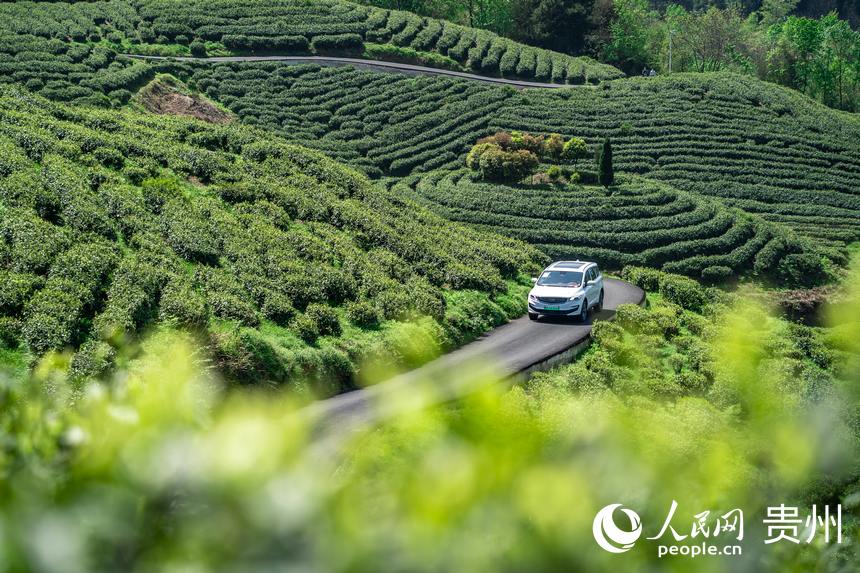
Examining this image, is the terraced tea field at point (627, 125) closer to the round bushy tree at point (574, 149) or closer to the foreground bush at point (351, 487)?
the round bushy tree at point (574, 149)

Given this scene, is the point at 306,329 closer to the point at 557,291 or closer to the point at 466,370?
the point at 557,291

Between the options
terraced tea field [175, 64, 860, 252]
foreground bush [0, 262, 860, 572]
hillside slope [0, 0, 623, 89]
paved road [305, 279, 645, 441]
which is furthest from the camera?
hillside slope [0, 0, 623, 89]

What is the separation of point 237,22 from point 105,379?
53.9 m

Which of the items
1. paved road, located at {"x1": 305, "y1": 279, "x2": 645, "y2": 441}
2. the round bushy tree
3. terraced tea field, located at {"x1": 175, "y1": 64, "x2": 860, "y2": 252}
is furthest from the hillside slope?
paved road, located at {"x1": 305, "y1": 279, "x2": 645, "y2": 441}

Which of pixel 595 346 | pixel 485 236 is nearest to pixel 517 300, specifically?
A: pixel 595 346

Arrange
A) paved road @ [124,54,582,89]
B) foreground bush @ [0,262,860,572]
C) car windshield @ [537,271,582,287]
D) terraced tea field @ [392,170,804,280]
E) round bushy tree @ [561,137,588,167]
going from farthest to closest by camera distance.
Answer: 1. paved road @ [124,54,582,89]
2. round bushy tree @ [561,137,588,167]
3. terraced tea field @ [392,170,804,280]
4. car windshield @ [537,271,582,287]
5. foreground bush @ [0,262,860,572]

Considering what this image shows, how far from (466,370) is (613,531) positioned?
50 centimetres

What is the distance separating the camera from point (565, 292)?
19297mm

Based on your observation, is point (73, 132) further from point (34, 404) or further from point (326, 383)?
point (34, 404)

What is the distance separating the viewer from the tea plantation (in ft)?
43.5

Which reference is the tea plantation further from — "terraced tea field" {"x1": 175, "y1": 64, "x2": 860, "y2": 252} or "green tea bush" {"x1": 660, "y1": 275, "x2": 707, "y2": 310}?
"terraced tea field" {"x1": 175, "y1": 64, "x2": 860, "y2": 252}

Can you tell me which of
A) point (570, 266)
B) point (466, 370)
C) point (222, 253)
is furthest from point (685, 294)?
point (466, 370)

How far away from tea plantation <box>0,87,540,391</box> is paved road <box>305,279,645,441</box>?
3.34 ft

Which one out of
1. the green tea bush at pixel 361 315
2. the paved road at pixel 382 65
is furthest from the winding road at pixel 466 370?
the paved road at pixel 382 65
